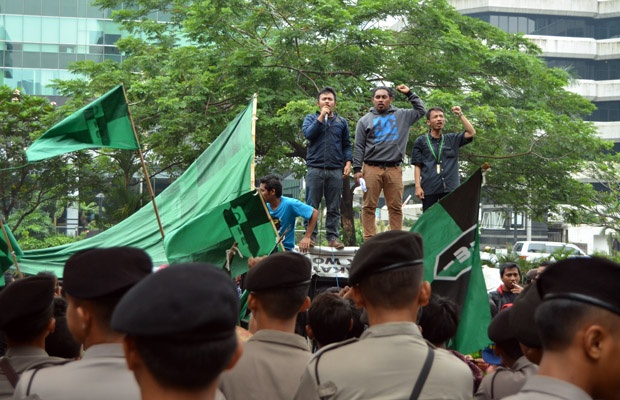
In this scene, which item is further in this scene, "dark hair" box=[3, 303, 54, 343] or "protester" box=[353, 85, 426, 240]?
"protester" box=[353, 85, 426, 240]

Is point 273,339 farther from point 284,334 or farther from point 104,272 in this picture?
point 104,272

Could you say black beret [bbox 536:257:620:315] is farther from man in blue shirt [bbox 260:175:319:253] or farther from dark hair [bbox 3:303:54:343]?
man in blue shirt [bbox 260:175:319:253]

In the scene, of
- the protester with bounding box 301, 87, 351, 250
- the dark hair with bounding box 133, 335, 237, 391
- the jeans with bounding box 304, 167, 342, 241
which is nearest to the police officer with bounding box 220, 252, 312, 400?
the dark hair with bounding box 133, 335, 237, 391

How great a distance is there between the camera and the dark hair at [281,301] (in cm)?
368

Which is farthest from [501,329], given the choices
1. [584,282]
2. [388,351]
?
[584,282]

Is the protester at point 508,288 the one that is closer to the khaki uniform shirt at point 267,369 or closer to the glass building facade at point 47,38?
the khaki uniform shirt at point 267,369

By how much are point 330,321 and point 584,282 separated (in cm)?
229

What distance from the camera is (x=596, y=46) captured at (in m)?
64.6

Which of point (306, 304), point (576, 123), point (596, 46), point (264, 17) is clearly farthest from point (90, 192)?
point (596, 46)

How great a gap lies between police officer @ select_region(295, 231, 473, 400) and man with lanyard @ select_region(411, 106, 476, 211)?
664cm

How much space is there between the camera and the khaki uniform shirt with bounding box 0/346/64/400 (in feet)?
11.4

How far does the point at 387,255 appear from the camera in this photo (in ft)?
10.4

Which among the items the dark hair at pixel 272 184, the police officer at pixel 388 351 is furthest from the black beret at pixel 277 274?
the dark hair at pixel 272 184

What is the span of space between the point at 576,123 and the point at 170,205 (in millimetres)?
14624
